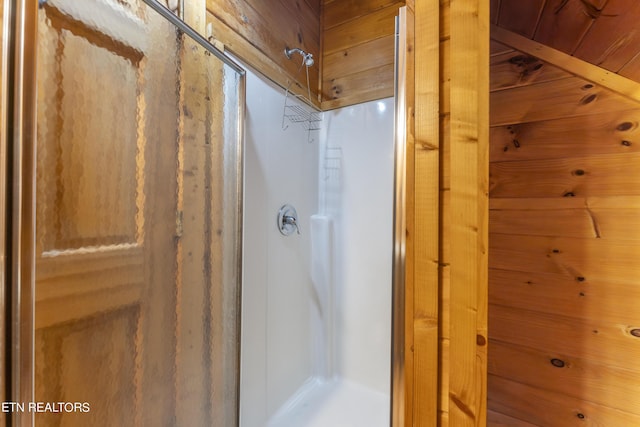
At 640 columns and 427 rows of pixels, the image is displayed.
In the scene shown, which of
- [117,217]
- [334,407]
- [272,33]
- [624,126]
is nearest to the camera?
[117,217]

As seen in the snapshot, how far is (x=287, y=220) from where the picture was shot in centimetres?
157

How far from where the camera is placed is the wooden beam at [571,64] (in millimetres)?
881

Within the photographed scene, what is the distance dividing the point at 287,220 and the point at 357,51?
114 centimetres

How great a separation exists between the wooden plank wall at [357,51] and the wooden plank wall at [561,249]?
0.66 meters

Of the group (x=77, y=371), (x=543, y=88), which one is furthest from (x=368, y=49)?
(x=77, y=371)

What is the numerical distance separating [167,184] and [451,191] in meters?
0.85

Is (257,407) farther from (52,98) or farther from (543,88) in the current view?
(543,88)

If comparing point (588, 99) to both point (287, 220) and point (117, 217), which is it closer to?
point (287, 220)

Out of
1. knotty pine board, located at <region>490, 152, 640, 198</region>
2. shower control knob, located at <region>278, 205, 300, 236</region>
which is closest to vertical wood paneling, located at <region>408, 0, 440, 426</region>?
knotty pine board, located at <region>490, 152, 640, 198</region>

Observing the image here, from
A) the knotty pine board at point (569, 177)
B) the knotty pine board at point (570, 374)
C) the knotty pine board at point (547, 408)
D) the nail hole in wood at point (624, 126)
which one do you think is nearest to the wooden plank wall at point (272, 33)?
the knotty pine board at point (569, 177)

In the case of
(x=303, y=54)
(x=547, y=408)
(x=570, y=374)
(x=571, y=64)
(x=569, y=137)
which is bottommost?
(x=547, y=408)

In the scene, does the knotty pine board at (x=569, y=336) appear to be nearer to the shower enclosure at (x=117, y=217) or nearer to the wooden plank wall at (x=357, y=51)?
Result: the shower enclosure at (x=117, y=217)

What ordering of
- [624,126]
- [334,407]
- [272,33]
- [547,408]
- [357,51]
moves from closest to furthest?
[624,126] < [547,408] < [272,33] < [334,407] < [357,51]

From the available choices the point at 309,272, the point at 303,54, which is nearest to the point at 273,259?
the point at 309,272
